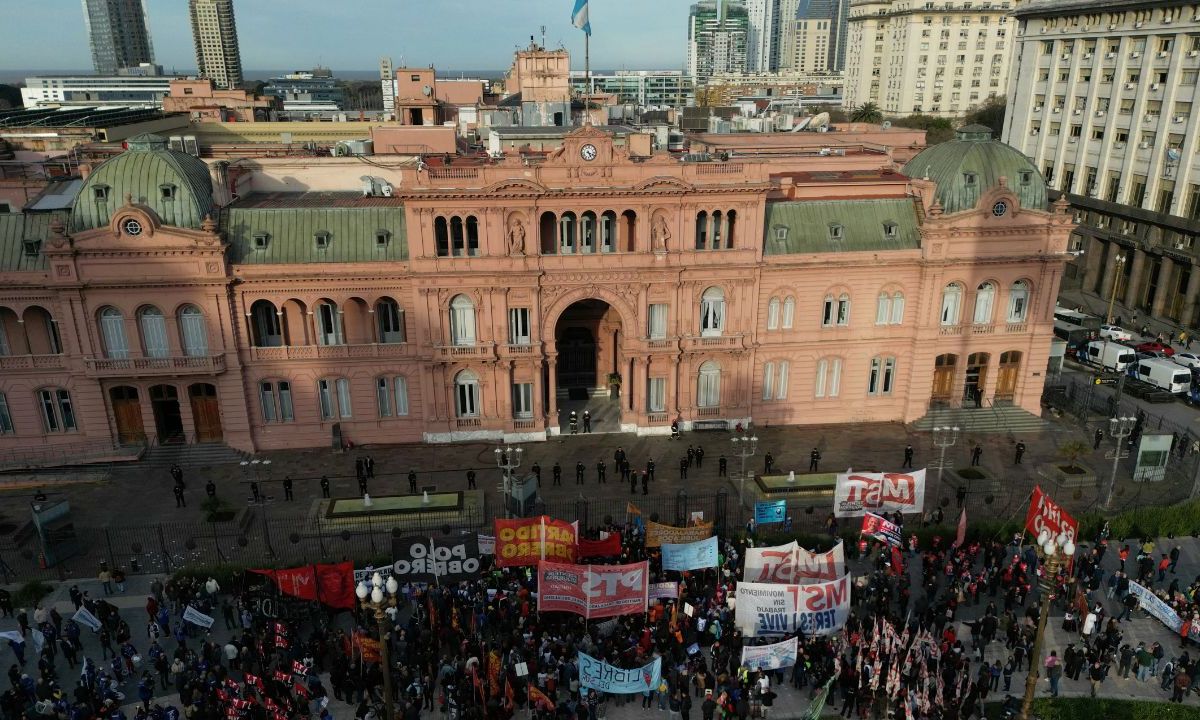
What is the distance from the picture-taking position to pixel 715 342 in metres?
51.7

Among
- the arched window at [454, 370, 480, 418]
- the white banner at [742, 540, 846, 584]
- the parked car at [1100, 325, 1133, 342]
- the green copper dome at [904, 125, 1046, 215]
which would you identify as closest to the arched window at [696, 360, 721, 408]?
the arched window at [454, 370, 480, 418]

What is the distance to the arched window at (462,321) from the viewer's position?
49.8m

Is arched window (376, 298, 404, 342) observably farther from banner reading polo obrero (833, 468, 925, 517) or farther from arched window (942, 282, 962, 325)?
arched window (942, 282, 962, 325)

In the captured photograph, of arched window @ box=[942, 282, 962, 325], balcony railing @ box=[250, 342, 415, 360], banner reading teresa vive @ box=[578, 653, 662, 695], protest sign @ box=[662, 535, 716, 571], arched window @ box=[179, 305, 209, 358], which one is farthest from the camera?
arched window @ box=[942, 282, 962, 325]

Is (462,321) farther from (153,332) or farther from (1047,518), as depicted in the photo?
(1047,518)

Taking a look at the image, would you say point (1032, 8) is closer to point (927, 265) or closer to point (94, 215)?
point (927, 265)

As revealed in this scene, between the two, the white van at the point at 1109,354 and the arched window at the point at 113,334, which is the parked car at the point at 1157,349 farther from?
the arched window at the point at 113,334

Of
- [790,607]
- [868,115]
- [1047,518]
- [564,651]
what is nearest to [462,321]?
[564,651]

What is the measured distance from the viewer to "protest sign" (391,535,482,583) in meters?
32.1

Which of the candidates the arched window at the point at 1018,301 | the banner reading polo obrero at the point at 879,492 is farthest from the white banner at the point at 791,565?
the arched window at the point at 1018,301

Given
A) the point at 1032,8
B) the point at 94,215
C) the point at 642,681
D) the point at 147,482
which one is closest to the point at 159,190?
the point at 94,215

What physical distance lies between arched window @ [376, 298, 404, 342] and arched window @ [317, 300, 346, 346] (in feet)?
7.53

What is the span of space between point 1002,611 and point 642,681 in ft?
55.1

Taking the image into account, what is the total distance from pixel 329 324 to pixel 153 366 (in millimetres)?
9899
